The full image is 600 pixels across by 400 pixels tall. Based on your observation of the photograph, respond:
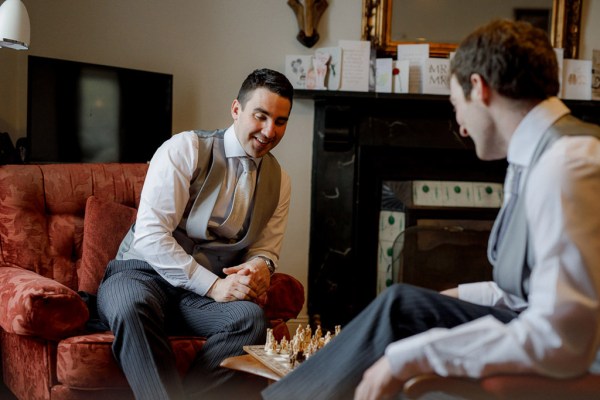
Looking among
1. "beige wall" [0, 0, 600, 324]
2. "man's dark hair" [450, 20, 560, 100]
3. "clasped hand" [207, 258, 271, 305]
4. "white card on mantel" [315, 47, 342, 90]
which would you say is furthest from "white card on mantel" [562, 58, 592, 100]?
"man's dark hair" [450, 20, 560, 100]

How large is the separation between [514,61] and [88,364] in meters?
1.36

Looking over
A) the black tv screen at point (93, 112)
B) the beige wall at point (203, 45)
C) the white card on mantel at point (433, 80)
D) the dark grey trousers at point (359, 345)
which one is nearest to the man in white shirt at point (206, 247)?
the dark grey trousers at point (359, 345)

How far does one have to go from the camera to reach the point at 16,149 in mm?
3145

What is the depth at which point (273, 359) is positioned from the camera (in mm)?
1864

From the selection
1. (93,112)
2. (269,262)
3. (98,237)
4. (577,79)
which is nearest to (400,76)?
(577,79)

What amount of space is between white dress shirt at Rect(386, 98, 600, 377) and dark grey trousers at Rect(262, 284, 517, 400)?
5.3 inches

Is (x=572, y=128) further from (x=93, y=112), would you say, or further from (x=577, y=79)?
(x=577, y=79)

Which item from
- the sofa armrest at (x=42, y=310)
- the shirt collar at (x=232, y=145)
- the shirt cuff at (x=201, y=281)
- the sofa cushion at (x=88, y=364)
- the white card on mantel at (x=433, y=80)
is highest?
the white card on mantel at (x=433, y=80)

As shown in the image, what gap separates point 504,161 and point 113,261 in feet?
7.09

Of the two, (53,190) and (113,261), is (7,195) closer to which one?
(53,190)

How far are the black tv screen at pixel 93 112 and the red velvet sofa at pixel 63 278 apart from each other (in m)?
0.47

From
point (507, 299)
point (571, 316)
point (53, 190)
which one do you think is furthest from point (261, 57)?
point (571, 316)

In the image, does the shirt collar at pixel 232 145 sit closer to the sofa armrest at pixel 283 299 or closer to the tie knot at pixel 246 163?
the tie knot at pixel 246 163

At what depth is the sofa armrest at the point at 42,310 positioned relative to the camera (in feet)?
6.68
